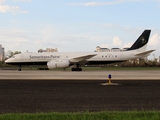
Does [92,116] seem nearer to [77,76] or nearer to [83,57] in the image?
[77,76]

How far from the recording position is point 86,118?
793 cm


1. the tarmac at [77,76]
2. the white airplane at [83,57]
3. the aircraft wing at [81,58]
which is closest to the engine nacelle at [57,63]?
the white airplane at [83,57]

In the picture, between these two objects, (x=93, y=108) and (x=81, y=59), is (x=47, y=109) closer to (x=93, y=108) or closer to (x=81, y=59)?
(x=93, y=108)

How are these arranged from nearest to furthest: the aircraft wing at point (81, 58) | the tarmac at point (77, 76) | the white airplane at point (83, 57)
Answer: the tarmac at point (77, 76) < the aircraft wing at point (81, 58) < the white airplane at point (83, 57)

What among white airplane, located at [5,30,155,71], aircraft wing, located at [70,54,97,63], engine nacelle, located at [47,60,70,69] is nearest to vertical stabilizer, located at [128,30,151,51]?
white airplane, located at [5,30,155,71]

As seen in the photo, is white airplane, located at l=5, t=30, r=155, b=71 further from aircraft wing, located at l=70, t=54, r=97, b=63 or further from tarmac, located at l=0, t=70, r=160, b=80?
tarmac, located at l=0, t=70, r=160, b=80

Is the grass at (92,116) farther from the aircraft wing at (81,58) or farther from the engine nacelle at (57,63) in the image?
the aircraft wing at (81,58)

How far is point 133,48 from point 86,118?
40.1 meters

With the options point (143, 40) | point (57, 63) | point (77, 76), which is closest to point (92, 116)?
point (77, 76)

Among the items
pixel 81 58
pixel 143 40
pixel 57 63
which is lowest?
pixel 57 63

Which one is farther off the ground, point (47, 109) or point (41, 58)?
point (41, 58)

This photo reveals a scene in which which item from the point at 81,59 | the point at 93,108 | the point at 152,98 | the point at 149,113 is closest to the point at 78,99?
the point at 93,108

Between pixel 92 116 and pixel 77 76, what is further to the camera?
pixel 77 76

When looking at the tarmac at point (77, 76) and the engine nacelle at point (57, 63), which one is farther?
the engine nacelle at point (57, 63)
